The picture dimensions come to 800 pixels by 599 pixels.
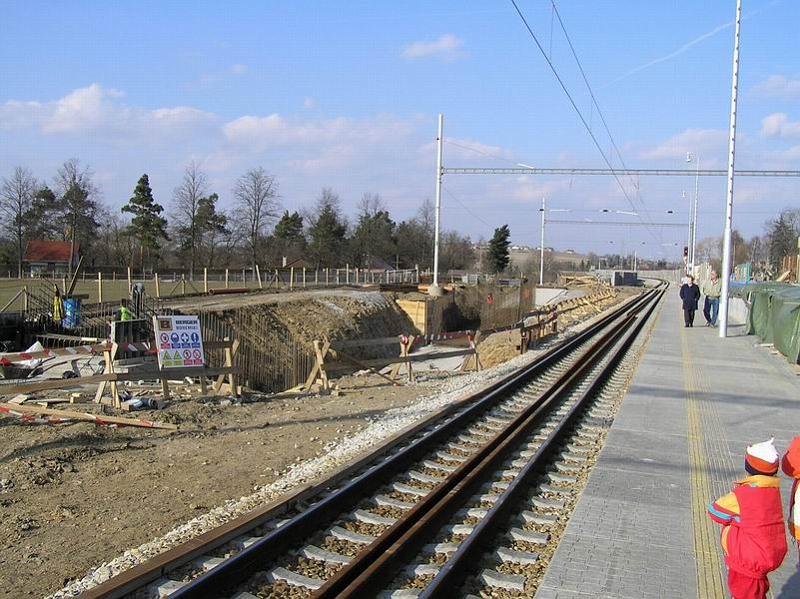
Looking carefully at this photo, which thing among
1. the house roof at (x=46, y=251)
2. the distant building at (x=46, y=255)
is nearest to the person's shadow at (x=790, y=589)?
the distant building at (x=46, y=255)

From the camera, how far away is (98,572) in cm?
540

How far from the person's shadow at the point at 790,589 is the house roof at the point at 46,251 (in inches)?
3220

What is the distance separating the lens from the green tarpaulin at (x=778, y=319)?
18.4 meters

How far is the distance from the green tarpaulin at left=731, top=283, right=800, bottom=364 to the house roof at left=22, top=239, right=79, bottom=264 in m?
70.6

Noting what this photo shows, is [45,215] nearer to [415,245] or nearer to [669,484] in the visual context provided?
[415,245]

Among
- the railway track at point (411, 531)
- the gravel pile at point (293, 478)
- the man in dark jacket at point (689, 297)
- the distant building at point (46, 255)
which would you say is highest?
the distant building at point (46, 255)

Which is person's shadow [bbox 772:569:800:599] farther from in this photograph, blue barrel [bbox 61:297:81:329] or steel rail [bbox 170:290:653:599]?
blue barrel [bbox 61:297:81:329]

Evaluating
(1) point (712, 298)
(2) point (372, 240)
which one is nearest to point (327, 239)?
(2) point (372, 240)

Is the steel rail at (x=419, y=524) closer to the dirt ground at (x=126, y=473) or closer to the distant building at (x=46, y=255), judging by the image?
the dirt ground at (x=126, y=473)

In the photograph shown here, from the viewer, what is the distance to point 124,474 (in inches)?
319

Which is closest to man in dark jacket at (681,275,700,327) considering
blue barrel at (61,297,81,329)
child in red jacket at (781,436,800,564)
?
blue barrel at (61,297,81,329)

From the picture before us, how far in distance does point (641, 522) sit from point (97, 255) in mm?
85207

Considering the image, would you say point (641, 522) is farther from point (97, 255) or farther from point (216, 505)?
point (97, 255)

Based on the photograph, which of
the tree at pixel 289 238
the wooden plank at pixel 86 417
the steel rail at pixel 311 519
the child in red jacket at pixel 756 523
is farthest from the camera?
the tree at pixel 289 238
